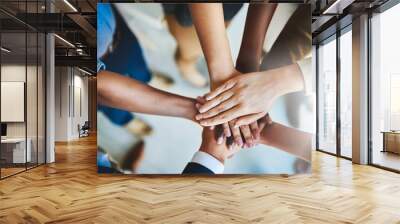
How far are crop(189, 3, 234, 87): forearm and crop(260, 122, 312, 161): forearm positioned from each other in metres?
1.18

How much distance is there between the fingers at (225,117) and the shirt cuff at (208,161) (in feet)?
1.74

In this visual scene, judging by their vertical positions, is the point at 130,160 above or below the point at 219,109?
below

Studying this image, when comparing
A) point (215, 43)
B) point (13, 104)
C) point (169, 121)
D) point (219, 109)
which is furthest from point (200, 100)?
point (13, 104)

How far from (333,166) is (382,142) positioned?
3.89 feet

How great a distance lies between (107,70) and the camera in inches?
234

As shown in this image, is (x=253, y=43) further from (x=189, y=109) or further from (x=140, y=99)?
(x=140, y=99)

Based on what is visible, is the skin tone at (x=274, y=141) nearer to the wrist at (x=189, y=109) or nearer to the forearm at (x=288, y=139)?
the forearm at (x=288, y=139)

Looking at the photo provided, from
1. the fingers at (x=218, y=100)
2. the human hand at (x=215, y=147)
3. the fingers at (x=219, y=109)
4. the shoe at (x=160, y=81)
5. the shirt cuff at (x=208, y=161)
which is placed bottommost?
the shirt cuff at (x=208, y=161)

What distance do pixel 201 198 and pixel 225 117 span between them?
5.50 feet

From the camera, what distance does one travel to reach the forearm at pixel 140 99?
592 cm

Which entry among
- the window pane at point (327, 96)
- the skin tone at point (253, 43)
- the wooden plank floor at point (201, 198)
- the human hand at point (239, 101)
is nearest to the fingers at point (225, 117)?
the human hand at point (239, 101)

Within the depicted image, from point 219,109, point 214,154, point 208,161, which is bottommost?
point 208,161

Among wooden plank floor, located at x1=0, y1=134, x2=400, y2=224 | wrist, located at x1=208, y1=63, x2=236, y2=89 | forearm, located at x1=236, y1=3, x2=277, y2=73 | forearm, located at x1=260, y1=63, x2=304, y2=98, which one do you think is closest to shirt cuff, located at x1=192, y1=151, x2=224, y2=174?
wooden plank floor, located at x1=0, y1=134, x2=400, y2=224

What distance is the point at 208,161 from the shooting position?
5961mm
